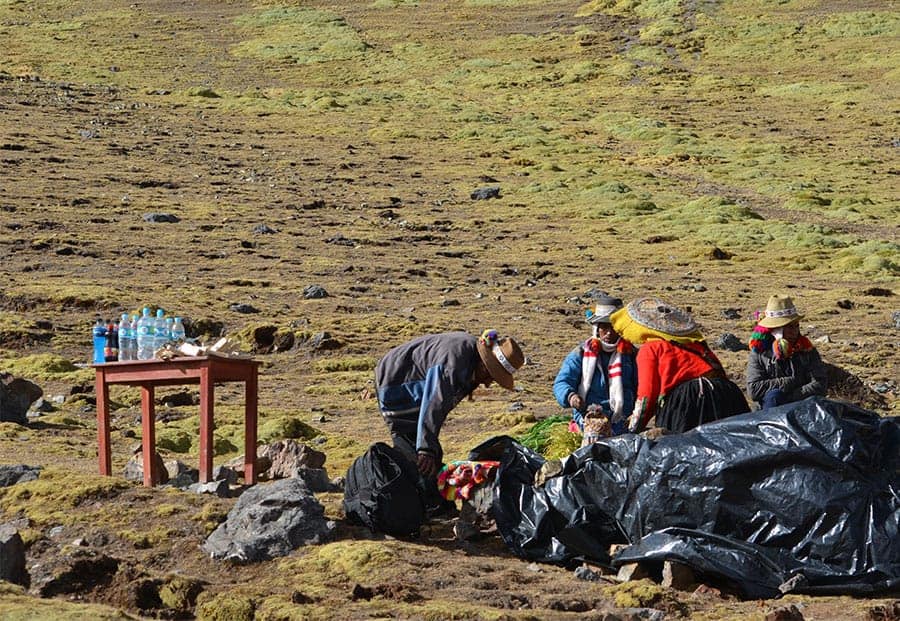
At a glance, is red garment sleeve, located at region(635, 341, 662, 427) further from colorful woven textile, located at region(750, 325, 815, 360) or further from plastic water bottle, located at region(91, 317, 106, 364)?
plastic water bottle, located at region(91, 317, 106, 364)

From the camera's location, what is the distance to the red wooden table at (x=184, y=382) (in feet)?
30.8

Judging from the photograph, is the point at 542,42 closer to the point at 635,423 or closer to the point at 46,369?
the point at 46,369

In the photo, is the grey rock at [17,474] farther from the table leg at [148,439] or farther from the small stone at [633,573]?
the small stone at [633,573]

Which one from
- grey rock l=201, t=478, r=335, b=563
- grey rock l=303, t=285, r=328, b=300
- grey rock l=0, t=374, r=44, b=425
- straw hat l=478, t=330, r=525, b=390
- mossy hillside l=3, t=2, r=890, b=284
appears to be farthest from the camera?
mossy hillside l=3, t=2, r=890, b=284

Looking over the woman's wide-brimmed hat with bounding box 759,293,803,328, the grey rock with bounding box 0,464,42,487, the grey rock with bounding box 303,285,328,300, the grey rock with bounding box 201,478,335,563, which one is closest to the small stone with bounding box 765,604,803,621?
the grey rock with bounding box 201,478,335,563

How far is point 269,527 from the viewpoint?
8.34 metres

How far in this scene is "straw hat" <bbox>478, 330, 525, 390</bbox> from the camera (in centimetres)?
872

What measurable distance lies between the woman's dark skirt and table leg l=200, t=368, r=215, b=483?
2.71 metres

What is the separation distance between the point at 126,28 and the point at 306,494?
76.8 metres

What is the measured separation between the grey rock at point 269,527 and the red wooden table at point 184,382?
1.04 meters

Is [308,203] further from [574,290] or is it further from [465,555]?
[465,555]

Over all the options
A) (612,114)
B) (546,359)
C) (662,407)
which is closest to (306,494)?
(662,407)

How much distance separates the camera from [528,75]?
6925cm

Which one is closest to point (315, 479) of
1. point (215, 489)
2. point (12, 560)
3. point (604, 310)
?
point (215, 489)
